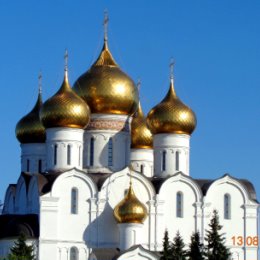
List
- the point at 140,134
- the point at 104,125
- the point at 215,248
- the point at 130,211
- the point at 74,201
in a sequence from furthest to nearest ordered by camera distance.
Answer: the point at 140,134 < the point at 104,125 < the point at 74,201 < the point at 130,211 < the point at 215,248

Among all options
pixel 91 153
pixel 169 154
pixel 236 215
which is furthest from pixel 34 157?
pixel 236 215

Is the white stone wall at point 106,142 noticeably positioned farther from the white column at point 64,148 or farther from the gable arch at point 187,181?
the gable arch at point 187,181

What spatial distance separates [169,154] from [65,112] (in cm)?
429

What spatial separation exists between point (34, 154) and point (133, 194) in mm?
6628

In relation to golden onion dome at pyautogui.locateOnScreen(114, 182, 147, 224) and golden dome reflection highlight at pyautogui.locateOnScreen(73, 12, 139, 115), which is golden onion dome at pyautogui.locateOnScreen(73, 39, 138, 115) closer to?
golden dome reflection highlight at pyautogui.locateOnScreen(73, 12, 139, 115)

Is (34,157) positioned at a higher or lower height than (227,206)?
higher

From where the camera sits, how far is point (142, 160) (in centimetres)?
4922

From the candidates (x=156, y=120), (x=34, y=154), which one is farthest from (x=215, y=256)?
(x=34, y=154)

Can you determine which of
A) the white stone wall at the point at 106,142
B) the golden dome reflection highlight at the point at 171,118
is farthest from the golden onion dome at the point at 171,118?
the white stone wall at the point at 106,142

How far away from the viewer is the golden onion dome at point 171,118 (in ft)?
152

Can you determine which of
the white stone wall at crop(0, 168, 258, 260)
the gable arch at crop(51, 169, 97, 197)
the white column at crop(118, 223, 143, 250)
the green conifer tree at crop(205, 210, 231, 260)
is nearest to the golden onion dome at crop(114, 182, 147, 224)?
the white column at crop(118, 223, 143, 250)

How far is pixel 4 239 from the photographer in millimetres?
43750

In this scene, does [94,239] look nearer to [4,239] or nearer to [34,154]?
[4,239]

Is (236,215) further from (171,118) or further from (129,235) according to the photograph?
(129,235)
